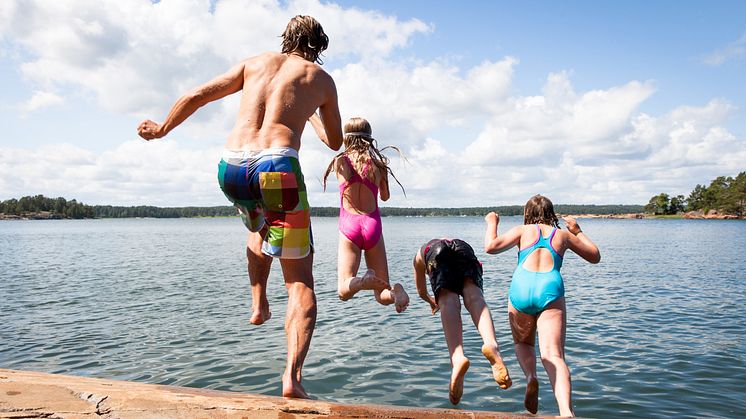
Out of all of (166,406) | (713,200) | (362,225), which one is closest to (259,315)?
(362,225)

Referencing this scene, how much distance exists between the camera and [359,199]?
5.88 meters

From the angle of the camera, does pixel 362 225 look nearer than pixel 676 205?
Yes

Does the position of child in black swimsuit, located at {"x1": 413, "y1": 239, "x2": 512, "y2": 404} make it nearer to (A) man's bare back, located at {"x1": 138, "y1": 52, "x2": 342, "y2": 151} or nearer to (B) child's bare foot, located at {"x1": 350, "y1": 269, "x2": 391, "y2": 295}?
(B) child's bare foot, located at {"x1": 350, "y1": 269, "x2": 391, "y2": 295}

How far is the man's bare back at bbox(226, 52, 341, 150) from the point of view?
14.0 feet

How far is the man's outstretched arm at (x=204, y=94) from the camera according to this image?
14.7ft

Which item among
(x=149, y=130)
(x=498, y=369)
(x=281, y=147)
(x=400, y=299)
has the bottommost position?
(x=498, y=369)

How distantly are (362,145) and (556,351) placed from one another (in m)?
3.06

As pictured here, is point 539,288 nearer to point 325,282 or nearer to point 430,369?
point 430,369

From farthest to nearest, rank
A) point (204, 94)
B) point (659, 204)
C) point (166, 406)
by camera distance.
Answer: point (659, 204), point (204, 94), point (166, 406)

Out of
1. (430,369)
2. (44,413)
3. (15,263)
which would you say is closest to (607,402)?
(430,369)

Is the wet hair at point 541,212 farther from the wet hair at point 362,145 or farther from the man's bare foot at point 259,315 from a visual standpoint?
the man's bare foot at point 259,315

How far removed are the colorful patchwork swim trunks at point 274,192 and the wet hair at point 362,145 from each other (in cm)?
162

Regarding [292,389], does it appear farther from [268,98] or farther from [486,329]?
[268,98]

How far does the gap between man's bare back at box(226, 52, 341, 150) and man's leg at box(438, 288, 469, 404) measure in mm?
2233
